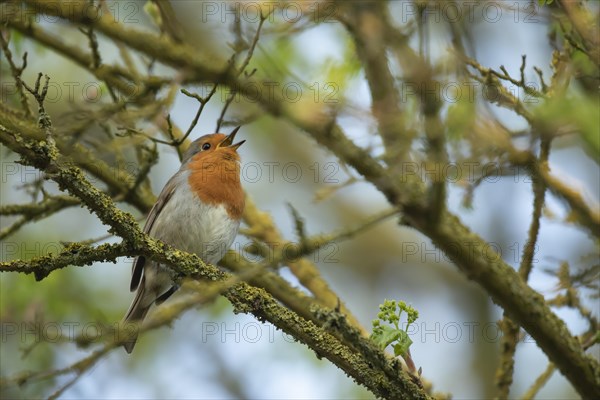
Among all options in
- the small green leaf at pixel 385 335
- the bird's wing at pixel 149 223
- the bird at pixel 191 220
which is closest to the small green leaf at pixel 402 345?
the small green leaf at pixel 385 335

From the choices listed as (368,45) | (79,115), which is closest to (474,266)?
(368,45)

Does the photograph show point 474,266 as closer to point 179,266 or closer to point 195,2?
point 179,266

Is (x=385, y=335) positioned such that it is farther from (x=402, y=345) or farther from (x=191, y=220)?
(x=191, y=220)

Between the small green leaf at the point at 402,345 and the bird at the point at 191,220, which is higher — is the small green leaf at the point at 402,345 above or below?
below

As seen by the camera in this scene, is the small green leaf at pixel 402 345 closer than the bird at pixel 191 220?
Yes

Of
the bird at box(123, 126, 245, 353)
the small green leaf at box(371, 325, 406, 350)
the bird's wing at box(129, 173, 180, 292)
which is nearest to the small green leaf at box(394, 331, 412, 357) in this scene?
the small green leaf at box(371, 325, 406, 350)

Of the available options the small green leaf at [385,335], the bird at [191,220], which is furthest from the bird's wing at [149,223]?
the small green leaf at [385,335]

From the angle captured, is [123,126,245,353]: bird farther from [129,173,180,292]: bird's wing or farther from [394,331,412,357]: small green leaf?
[394,331,412,357]: small green leaf

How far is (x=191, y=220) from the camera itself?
6.88 meters

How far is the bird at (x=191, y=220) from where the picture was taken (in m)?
6.72

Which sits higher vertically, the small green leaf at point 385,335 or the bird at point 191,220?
the bird at point 191,220

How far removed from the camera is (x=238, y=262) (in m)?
6.60

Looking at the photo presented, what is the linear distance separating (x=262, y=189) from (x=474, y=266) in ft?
30.5

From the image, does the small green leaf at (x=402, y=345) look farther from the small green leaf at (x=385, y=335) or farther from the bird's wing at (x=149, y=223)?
the bird's wing at (x=149, y=223)
